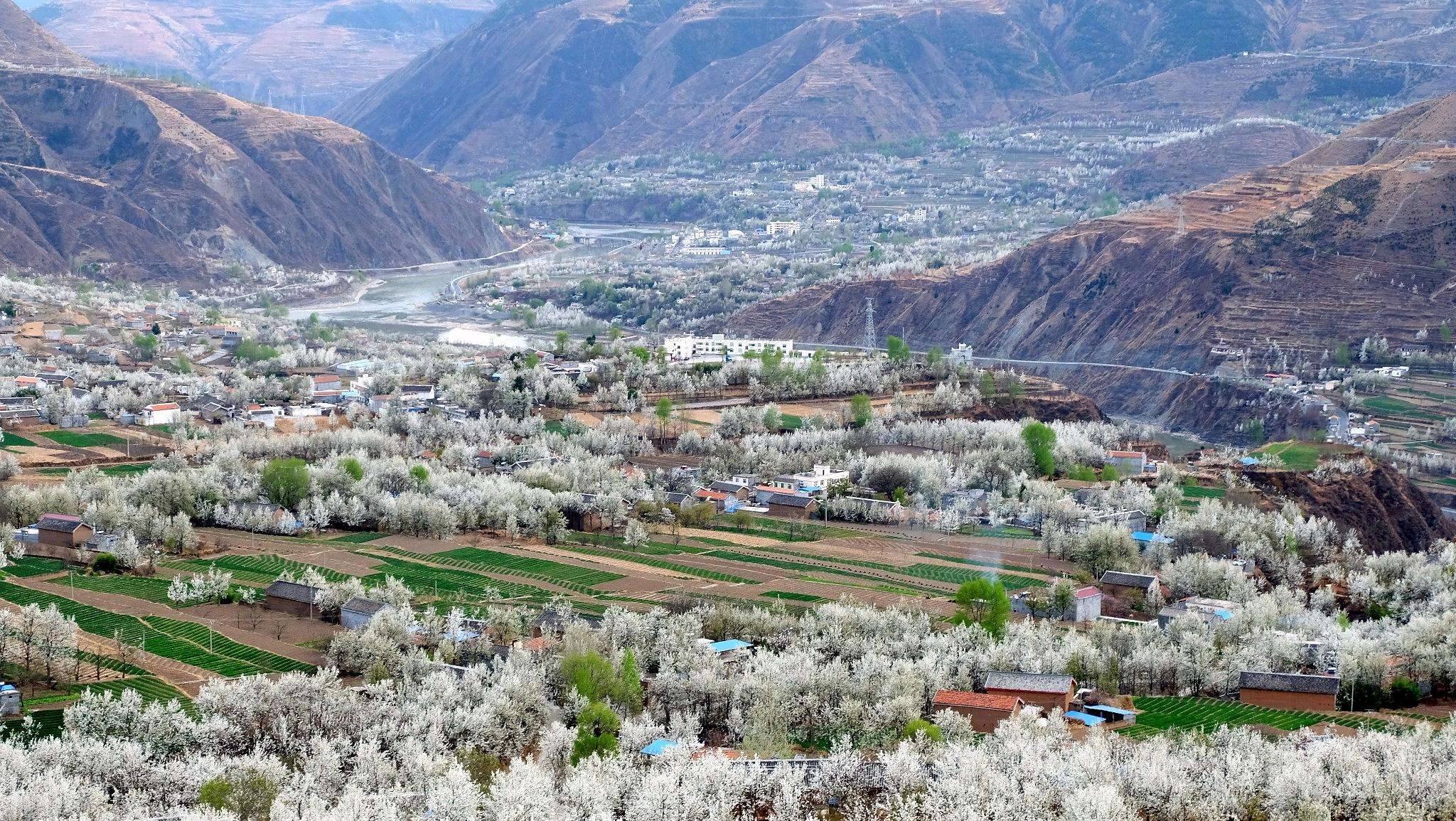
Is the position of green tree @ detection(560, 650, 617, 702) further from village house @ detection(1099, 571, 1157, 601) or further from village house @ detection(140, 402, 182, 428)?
village house @ detection(140, 402, 182, 428)

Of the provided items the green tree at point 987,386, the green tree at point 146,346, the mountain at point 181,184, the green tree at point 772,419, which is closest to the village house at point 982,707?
the green tree at point 772,419

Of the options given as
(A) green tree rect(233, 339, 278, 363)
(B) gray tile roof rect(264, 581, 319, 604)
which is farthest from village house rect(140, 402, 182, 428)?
(B) gray tile roof rect(264, 581, 319, 604)

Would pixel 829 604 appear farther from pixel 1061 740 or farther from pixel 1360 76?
pixel 1360 76

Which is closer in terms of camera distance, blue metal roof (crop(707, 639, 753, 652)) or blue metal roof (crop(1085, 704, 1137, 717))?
blue metal roof (crop(1085, 704, 1137, 717))

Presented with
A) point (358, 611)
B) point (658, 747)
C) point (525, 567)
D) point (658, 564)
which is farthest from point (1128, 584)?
point (658, 747)

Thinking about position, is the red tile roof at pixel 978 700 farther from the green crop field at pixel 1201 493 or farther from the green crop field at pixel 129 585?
the green crop field at pixel 1201 493

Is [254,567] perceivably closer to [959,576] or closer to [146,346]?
[959,576]

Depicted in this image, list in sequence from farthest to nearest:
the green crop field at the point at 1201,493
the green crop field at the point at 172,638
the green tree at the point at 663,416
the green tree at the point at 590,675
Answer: the green tree at the point at 663,416 → the green crop field at the point at 1201,493 → the green crop field at the point at 172,638 → the green tree at the point at 590,675

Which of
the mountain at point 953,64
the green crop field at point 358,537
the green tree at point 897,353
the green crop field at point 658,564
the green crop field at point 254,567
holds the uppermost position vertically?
the mountain at point 953,64
